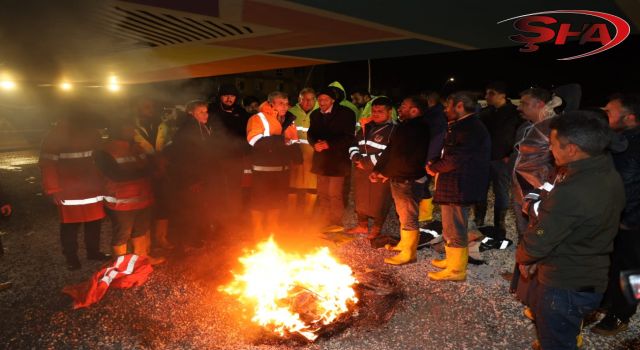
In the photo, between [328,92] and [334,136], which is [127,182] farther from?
[328,92]

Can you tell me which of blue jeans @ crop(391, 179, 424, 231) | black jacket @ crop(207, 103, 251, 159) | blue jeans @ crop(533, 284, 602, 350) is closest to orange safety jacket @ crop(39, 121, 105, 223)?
black jacket @ crop(207, 103, 251, 159)

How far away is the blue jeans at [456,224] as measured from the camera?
4263 mm

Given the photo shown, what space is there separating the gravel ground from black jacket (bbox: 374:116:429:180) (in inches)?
50.0

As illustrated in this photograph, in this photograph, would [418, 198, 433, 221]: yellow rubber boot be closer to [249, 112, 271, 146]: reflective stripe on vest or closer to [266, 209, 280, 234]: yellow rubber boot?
[266, 209, 280, 234]: yellow rubber boot

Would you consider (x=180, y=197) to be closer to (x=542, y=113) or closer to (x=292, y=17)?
(x=292, y=17)

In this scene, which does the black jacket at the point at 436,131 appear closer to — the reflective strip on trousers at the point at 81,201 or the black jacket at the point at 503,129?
the black jacket at the point at 503,129

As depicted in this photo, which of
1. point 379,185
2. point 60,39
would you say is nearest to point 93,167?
point 60,39

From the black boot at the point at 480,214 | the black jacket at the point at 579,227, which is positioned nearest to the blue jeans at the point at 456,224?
the black jacket at the point at 579,227

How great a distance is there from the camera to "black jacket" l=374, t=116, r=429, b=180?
4680mm

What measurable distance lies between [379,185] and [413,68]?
3093cm

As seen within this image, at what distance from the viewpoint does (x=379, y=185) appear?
5.50 meters

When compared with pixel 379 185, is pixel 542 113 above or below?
above

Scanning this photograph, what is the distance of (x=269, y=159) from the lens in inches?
200

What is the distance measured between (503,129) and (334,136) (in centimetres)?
279
